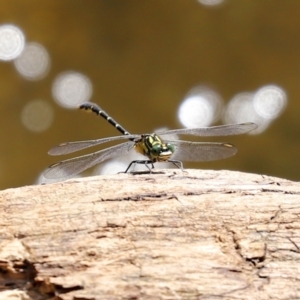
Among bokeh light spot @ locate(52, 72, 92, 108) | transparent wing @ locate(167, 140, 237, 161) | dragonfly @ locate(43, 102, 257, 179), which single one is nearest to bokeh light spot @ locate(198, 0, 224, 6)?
bokeh light spot @ locate(52, 72, 92, 108)

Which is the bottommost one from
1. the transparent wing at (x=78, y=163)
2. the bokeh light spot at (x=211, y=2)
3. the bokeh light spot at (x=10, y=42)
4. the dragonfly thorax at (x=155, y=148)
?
the transparent wing at (x=78, y=163)

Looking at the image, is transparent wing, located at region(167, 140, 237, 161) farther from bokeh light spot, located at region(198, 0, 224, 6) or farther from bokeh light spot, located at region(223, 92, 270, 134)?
bokeh light spot, located at region(198, 0, 224, 6)

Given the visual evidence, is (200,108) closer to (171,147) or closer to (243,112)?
(243,112)

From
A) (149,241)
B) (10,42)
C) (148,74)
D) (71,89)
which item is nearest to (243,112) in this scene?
(148,74)

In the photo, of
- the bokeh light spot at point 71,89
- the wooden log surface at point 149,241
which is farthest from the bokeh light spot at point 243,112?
the wooden log surface at point 149,241

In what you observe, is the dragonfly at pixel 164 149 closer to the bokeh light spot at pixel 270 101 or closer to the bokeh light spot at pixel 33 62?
the bokeh light spot at pixel 270 101

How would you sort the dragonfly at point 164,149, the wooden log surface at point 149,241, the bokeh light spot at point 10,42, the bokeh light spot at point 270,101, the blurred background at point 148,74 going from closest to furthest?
1. the wooden log surface at point 149,241
2. the dragonfly at point 164,149
3. the blurred background at point 148,74
4. the bokeh light spot at point 270,101
5. the bokeh light spot at point 10,42
